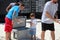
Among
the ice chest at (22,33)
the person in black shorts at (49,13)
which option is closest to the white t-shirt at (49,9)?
the person in black shorts at (49,13)

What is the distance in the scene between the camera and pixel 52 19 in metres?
7.00

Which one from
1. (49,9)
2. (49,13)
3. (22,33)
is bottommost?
(22,33)

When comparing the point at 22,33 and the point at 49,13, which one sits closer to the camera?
the point at 49,13

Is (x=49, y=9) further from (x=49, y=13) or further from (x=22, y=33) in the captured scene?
(x=22, y=33)

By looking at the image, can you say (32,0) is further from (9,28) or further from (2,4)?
(9,28)

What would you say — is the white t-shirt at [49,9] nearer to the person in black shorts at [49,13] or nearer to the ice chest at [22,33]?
the person in black shorts at [49,13]

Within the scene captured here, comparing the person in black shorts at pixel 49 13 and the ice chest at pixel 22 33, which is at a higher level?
the person in black shorts at pixel 49 13

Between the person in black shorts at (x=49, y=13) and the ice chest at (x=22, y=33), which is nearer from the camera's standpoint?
the person in black shorts at (x=49, y=13)

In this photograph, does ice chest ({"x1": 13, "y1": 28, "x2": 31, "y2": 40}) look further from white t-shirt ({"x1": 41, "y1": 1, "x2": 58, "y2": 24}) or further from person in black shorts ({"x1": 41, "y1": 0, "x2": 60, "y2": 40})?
white t-shirt ({"x1": 41, "y1": 1, "x2": 58, "y2": 24})

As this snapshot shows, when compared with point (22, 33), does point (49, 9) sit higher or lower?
higher

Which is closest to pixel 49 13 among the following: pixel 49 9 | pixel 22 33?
pixel 49 9

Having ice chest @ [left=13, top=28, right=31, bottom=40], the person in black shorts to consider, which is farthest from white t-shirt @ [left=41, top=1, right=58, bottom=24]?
ice chest @ [left=13, top=28, right=31, bottom=40]

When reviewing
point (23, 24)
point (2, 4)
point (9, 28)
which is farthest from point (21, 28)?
point (2, 4)

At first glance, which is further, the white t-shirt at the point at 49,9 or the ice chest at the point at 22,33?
the ice chest at the point at 22,33
